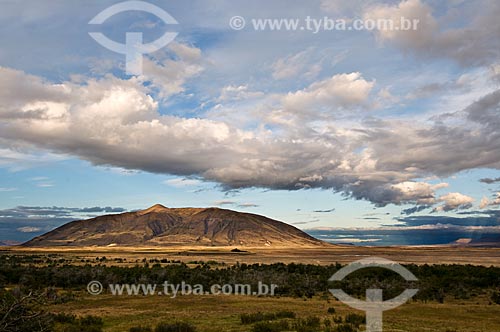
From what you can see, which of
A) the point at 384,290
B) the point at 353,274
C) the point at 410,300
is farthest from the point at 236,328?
the point at 353,274

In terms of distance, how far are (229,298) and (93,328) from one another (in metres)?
13.2

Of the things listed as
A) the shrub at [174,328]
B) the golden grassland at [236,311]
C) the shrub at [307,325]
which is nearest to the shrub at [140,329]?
the shrub at [174,328]

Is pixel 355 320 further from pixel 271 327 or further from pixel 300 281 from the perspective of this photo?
pixel 300 281

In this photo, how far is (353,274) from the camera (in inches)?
1727

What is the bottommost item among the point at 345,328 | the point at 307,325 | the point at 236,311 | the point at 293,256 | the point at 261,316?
the point at 293,256

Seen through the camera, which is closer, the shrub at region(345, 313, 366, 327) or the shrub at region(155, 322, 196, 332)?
the shrub at region(155, 322, 196, 332)

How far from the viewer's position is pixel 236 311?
23.9 metres

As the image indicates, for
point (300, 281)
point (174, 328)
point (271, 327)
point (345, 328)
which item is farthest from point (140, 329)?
point (300, 281)

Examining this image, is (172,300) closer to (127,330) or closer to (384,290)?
(127,330)

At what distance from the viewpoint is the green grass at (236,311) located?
19.5m

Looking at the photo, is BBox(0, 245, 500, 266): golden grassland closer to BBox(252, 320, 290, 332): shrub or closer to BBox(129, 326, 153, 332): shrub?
BBox(129, 326, 153, 332): shrub

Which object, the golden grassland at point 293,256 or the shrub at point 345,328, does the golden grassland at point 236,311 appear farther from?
the golden grassland at point 293,256

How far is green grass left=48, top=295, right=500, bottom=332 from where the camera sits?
19.5 meters

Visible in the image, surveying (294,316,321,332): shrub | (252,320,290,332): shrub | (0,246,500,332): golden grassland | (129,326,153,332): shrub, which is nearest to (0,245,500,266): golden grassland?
(0,246,500,332): golden grassland
